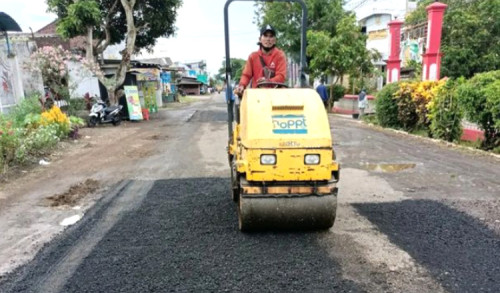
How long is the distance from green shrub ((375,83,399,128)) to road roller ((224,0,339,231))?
1039 cm

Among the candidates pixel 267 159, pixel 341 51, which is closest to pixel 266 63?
pixel 267 159

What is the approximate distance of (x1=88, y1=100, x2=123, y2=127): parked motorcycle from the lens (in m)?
15.9

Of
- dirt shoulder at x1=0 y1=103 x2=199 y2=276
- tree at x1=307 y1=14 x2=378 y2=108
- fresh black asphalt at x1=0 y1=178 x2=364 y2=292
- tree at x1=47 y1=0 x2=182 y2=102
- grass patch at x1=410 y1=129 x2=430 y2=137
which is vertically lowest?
grass patch at x1=410 y1=129 x2=430 y2=137

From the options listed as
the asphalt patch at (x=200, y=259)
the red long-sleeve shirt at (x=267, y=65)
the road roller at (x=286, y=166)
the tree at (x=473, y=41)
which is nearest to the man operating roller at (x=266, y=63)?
the red long-sleeve shirt at (x=267, y=65)

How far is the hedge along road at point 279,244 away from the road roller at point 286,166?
309 mm

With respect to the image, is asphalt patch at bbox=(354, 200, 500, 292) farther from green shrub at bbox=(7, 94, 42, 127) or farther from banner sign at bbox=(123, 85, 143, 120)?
banner sign at bbox=(123, 85, 143, 120)

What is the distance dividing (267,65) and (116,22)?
53.4 ft

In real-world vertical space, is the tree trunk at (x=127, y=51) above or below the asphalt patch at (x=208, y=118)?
above

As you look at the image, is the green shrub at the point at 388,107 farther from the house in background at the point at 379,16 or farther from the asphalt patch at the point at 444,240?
the house in background at the point at 379,16

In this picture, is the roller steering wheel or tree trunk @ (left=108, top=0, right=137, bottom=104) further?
tree trunk @ (left=108, top=0, right=137, bottom=104)

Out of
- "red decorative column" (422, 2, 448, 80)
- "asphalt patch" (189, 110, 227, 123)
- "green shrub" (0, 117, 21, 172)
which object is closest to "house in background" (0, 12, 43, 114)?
"green shrub" (0, 117, 21, 172)

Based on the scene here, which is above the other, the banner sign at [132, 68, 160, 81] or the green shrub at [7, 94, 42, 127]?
the banner sign at [132, 68, 160, 81]

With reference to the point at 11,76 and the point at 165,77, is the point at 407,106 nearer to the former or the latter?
the point at 11,76

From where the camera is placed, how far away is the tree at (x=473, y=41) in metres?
18.3
